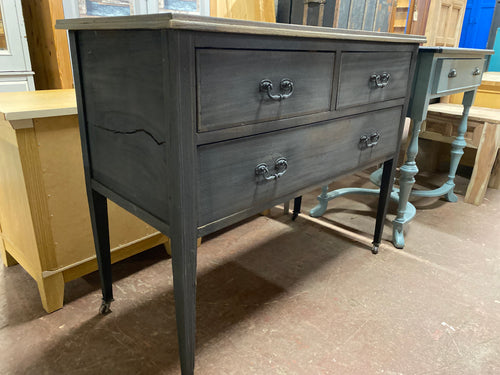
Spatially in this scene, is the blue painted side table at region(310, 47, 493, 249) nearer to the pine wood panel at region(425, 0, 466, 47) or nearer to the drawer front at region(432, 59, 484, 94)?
the drawer front at region(432, 59, 484, 94)

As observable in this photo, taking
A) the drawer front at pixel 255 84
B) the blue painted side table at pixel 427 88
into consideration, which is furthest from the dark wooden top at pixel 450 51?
the drawer front at pixel 255 84

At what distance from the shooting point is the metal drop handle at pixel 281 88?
1001 mm

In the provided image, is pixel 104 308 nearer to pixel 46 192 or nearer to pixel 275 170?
pixel 46 192

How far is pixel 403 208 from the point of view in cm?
205

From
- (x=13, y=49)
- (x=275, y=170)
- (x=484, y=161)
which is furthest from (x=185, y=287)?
(x=484, y=161)

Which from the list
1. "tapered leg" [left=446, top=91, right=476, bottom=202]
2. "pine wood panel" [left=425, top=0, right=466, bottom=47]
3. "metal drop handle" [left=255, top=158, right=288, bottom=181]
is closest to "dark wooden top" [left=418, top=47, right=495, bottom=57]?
"tapered leg" [left=446, top=91, right=476, bottom=202]

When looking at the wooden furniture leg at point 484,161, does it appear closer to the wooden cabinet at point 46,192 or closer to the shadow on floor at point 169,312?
the shadow on floor at point 169,312

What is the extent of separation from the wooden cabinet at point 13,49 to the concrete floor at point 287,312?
1.11m

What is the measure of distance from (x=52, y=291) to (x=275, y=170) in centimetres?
99

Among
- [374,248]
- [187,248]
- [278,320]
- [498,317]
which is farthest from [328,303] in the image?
[187,248]

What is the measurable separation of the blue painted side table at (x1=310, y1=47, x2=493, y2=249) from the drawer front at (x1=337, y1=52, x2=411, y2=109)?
→ 0.18 m

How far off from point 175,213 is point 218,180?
Answer: 0.47 ft

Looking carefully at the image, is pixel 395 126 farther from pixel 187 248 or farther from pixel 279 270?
pixel 187 248

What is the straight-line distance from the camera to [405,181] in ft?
6.53
